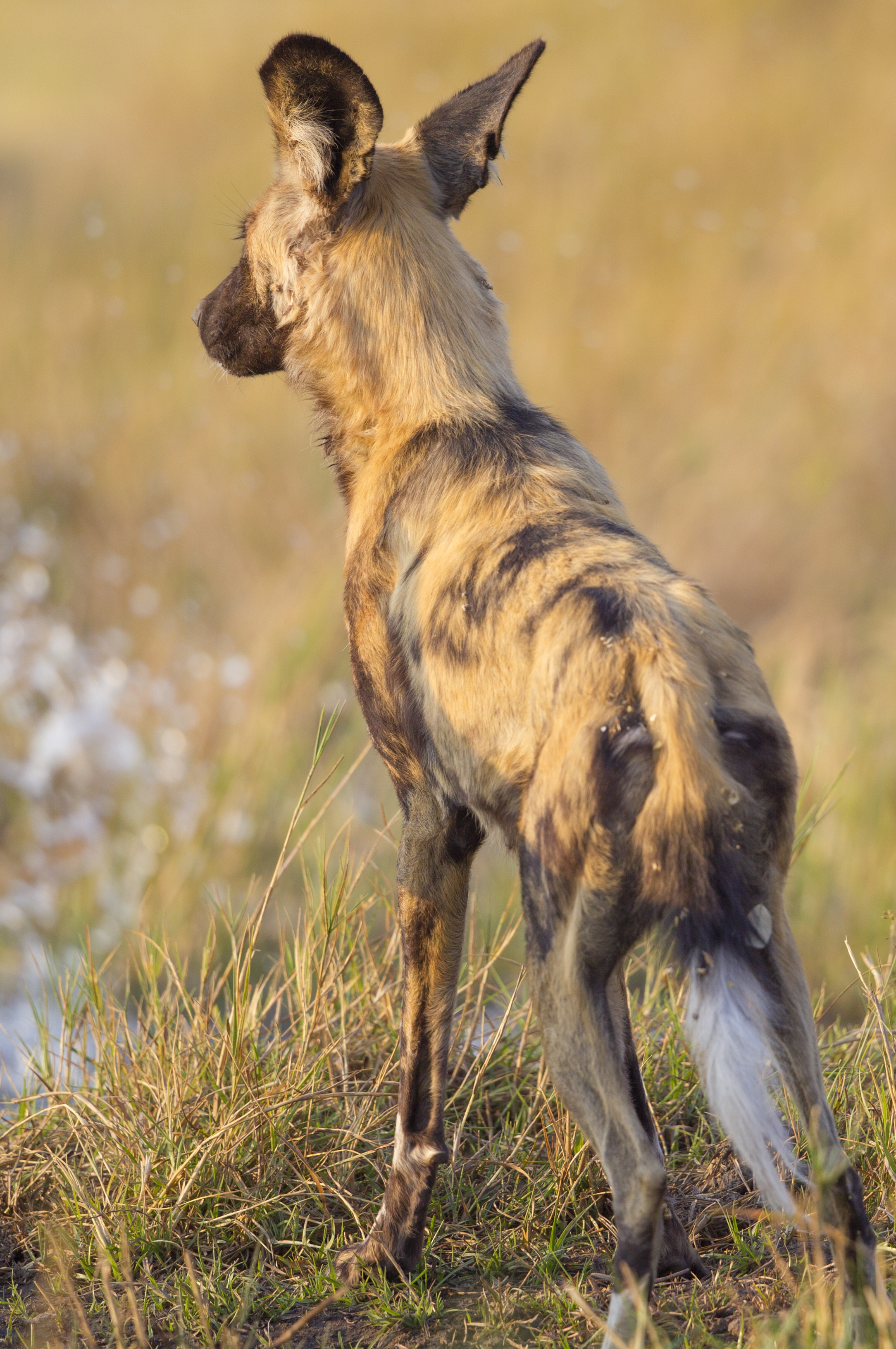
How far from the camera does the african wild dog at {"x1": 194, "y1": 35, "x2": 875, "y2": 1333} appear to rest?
1783 millimetres

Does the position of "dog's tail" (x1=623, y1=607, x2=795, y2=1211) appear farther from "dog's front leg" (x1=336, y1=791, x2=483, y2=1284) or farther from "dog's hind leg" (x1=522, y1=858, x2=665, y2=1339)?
"dog's front leg" (x1=336, y1=791, x2=483, y2=1284)

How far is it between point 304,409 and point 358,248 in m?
2.67

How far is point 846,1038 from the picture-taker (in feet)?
9.84

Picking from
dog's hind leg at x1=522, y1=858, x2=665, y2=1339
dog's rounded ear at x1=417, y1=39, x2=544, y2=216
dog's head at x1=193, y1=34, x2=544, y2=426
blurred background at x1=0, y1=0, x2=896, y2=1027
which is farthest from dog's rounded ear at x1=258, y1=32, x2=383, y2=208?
blurred background at x1=0, y1=0, x2=896, y2=1027

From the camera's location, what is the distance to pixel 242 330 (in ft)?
9.77

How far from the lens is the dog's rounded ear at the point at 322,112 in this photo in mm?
2520

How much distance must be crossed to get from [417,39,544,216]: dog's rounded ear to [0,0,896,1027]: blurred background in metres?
3.15

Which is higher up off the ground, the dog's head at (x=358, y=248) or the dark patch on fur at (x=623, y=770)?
the dog's head at (x=358, y=248)

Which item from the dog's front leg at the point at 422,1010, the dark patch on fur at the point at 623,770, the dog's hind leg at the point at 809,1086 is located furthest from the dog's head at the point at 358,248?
the dog's hind leg at the point at 809,1086

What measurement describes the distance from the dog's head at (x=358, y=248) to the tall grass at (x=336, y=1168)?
3.06ft

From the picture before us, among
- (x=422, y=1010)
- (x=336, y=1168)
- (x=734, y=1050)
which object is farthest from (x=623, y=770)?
(x=336, y=1168)

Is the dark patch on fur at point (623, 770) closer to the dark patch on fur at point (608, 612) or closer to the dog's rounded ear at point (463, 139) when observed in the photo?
the dark patch on fur at point (608, 612)

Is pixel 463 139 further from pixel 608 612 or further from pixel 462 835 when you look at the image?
pixel 462 835

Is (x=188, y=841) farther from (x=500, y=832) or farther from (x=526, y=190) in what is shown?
(x=526, y=190)
